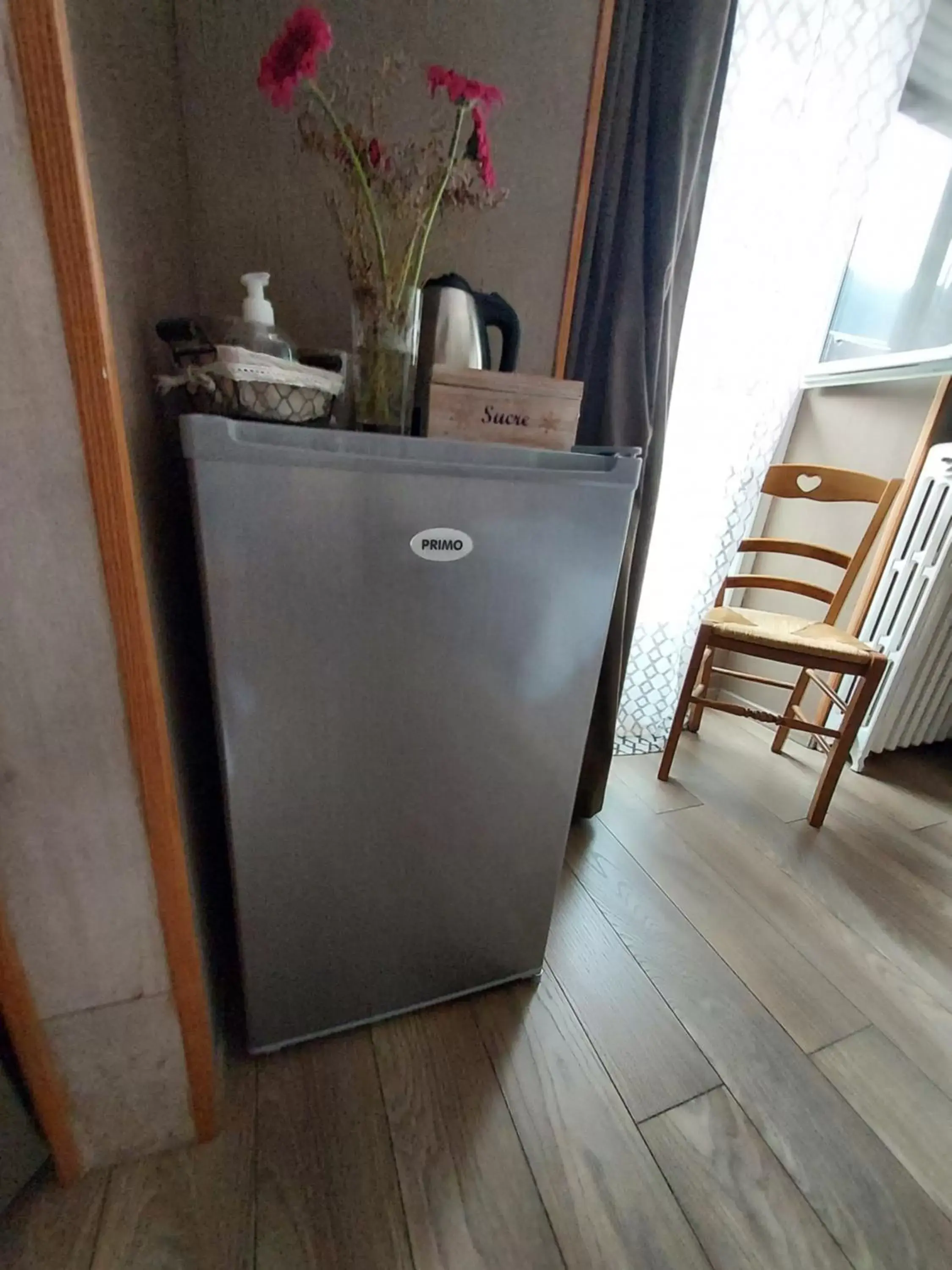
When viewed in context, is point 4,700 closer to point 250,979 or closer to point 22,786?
point 22,786

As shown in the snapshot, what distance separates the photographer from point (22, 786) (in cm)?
53

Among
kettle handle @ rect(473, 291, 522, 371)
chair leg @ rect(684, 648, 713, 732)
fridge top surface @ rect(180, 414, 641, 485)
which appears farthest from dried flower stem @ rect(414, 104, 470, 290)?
chair leg @ rect(684, 648, 713, 732)

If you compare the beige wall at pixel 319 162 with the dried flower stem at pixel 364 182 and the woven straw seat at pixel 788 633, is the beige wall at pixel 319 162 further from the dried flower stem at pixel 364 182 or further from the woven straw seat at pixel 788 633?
the woven straw seat at pixel 788 633

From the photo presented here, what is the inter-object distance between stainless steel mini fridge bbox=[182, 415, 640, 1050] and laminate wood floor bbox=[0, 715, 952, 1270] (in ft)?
0.45

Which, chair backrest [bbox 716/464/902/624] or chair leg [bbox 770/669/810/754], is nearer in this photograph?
chair backrest [bbox 716/464/902/624]

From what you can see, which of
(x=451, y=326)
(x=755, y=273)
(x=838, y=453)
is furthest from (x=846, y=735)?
(x=451, y=326)

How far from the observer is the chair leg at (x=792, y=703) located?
1.83 metres

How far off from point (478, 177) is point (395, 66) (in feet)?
1.16

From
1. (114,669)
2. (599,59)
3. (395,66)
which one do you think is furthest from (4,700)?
(599,59)

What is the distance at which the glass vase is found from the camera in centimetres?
71

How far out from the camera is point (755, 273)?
1.51 meters

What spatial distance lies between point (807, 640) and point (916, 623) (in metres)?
0.45

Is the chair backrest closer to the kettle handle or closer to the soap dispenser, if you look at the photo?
the kettle handle

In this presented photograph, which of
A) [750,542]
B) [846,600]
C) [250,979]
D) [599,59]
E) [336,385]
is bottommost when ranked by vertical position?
[250,979]
